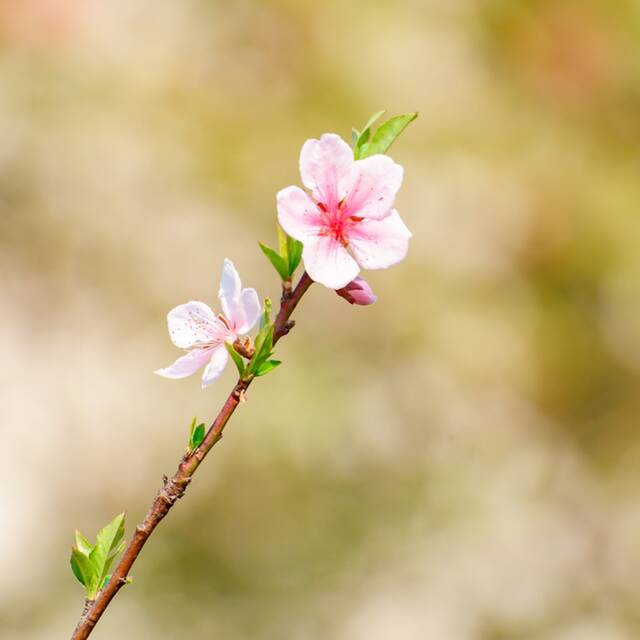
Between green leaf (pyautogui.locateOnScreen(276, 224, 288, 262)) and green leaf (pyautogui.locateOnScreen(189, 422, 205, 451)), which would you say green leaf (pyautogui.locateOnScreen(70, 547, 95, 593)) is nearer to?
green leaf (pyautogui.locateOnScreen(189, 422, 205, 451))

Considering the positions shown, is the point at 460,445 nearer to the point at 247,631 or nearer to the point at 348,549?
the point at 348,549

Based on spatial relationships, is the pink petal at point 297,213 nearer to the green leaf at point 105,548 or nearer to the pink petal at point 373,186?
the pink petal at point 373,186

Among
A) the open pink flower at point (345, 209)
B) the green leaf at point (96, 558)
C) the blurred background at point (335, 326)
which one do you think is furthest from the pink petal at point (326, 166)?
the blurred background at point (335, 326)

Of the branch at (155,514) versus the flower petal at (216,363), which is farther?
Answer: the flower petal at (216,363)

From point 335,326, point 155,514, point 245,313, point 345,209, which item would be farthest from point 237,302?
point 335,326

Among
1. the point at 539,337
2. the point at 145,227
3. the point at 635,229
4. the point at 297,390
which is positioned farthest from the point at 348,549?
the point at 635,229
